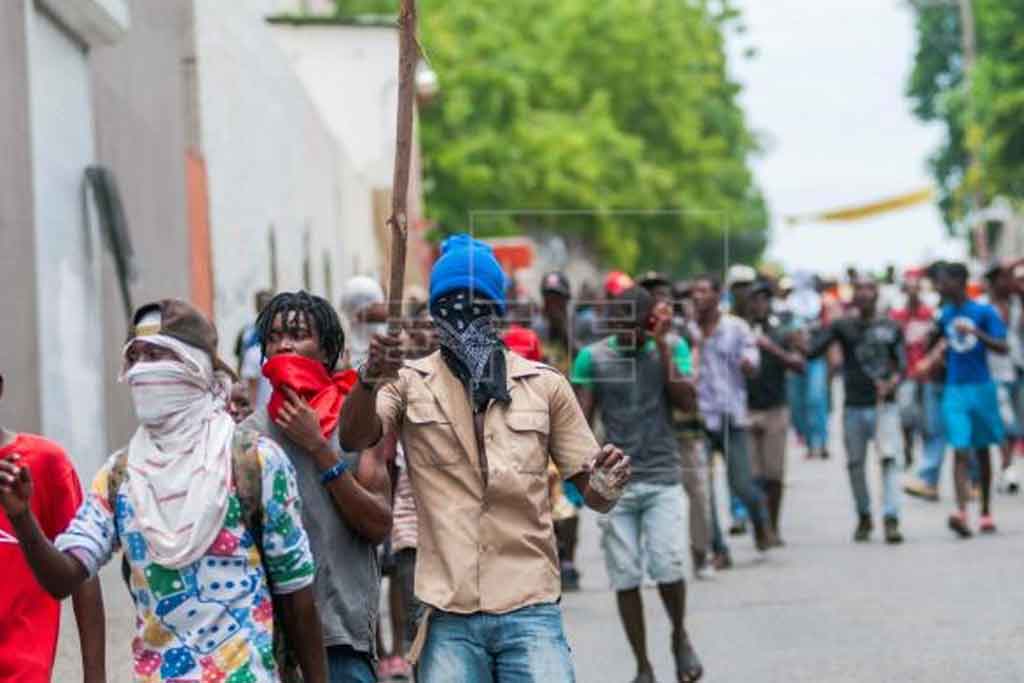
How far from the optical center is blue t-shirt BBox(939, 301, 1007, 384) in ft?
49.4

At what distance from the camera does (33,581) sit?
568 cm

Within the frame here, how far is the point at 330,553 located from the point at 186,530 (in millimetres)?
941

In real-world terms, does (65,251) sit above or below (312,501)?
above

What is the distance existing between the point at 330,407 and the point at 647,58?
175 ft

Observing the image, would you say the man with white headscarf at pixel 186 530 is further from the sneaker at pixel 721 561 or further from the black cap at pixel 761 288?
Result: the black cap at pixel 761 288

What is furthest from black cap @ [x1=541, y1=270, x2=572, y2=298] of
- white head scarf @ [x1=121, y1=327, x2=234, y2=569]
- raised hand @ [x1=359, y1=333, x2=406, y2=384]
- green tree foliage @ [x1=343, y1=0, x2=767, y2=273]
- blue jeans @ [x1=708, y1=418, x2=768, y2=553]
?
green tree foliage @ [x1=343, y1=0, x2=767, y2=273]

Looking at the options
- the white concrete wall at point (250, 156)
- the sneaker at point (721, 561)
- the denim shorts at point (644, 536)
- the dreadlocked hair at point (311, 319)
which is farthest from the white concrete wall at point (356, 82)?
the dreadlocked hair at point (311, 319)

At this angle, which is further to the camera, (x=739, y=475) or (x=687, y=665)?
(x=739, y=475)

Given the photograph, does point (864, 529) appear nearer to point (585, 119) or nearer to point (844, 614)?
point (844, 614)

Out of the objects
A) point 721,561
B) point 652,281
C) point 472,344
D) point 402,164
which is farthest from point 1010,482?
point 472,344

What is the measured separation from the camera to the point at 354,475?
19.1 ft

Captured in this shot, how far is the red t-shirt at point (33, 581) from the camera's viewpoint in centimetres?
563

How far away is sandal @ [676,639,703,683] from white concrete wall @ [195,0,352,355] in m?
9.62

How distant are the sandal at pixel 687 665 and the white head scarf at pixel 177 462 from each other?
4.80 meters
